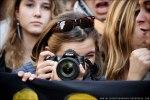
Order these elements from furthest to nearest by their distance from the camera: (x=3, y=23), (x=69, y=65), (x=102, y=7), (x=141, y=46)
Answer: (x=3, y=23) < (x=102, y=7) < (x=141, y=46) < (x=69, y=65)

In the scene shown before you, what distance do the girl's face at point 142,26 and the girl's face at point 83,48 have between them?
19 centimetres

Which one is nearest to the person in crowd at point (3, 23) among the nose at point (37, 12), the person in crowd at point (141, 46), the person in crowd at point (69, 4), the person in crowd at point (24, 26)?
the person in crowd at point (24, 26)

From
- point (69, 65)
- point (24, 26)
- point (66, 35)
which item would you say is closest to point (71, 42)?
point (66, 35)

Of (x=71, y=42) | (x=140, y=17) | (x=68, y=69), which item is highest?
(x=140, y=17)

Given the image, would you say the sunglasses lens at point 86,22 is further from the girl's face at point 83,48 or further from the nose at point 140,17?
the nose at point 140,17

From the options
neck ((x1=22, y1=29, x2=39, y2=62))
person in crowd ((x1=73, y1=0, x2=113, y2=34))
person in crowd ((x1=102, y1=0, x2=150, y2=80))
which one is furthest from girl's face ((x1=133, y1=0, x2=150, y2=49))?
neck ((x1=22, y1=29, x2=39, y2=62))

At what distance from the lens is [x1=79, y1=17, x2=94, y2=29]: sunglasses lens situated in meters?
2.81

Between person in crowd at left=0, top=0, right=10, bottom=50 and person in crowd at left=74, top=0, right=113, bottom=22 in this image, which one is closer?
person in crowd at left=74, top=0, right=113, bottom=22

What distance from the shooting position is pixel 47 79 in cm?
276

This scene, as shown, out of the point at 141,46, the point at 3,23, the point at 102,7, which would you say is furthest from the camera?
the point at 3,23

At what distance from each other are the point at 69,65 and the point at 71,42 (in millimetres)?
181

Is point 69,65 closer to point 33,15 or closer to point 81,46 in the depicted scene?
point 81,46

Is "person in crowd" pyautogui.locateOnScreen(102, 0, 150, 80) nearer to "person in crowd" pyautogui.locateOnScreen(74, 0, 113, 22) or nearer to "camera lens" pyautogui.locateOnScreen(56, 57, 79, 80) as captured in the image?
"person in crowd" pyautogui.locateOnScreen(74, 0, 113, 22)

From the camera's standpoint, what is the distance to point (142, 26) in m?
2.80
